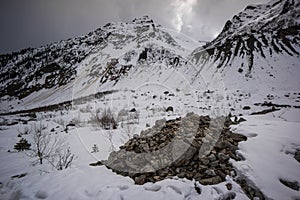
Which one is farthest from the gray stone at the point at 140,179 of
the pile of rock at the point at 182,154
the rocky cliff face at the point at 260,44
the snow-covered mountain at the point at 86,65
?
the snow-covered mountain at the point at 86,65

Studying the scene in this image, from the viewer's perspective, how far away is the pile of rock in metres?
3.83

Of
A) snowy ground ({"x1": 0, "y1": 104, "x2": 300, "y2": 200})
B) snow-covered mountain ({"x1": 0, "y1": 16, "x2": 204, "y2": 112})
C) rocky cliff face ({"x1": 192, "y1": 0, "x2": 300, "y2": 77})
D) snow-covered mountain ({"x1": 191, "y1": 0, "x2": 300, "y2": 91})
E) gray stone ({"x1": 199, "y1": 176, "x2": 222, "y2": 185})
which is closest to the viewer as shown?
snowy ground ({"x1": 0, "y1": 104, "x2": 300, "y2": 200})

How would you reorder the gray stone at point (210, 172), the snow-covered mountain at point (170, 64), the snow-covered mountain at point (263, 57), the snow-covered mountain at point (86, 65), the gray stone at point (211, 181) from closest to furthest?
1. the gray stone at point (211, 181)
2. the gray stone at point (210, 172)
3. the snow-covered mountain at point (263, 57)
4. the snow-covered mountain at point (170, 64)
5. the snow-covered mountain at point (86, 65)

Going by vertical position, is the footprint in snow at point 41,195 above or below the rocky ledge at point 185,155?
below

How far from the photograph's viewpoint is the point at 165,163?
416 cm

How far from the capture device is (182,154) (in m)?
4.17

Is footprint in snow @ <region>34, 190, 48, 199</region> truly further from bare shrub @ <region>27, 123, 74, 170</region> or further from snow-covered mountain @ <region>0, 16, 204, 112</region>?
snow-covered mountain @ <region>0, 16, 204, 112</region>

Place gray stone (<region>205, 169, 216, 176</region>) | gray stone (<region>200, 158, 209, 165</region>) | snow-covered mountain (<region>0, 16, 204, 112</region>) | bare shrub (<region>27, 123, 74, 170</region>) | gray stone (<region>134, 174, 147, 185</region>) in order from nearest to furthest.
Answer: gray stone (<region>205, 169, 216, 176</region>), gray stone (<region>134, 174, 147, 185</region>), gray stone (<region>200, 158, 209, 165</region>), bare shrub (<region>27, 123, 74, 170</region>), snow-covered mountain (<region>0, 16, 204, 112</region>)

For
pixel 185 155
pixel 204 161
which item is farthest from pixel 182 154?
pixel 204 161

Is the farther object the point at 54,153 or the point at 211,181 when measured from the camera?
the point at 54,153

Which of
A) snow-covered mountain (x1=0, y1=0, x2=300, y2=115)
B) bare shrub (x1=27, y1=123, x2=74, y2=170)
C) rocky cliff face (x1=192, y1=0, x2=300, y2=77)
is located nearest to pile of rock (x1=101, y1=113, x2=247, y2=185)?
bare shrub (x1=27, y1=123, x2=74, y2=170)

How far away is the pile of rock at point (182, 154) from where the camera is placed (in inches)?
151

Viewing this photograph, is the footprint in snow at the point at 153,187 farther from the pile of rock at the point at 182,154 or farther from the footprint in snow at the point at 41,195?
the footprint in snow at the point at 41,195

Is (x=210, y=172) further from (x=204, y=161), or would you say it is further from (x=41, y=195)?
(x=41, y=195)
